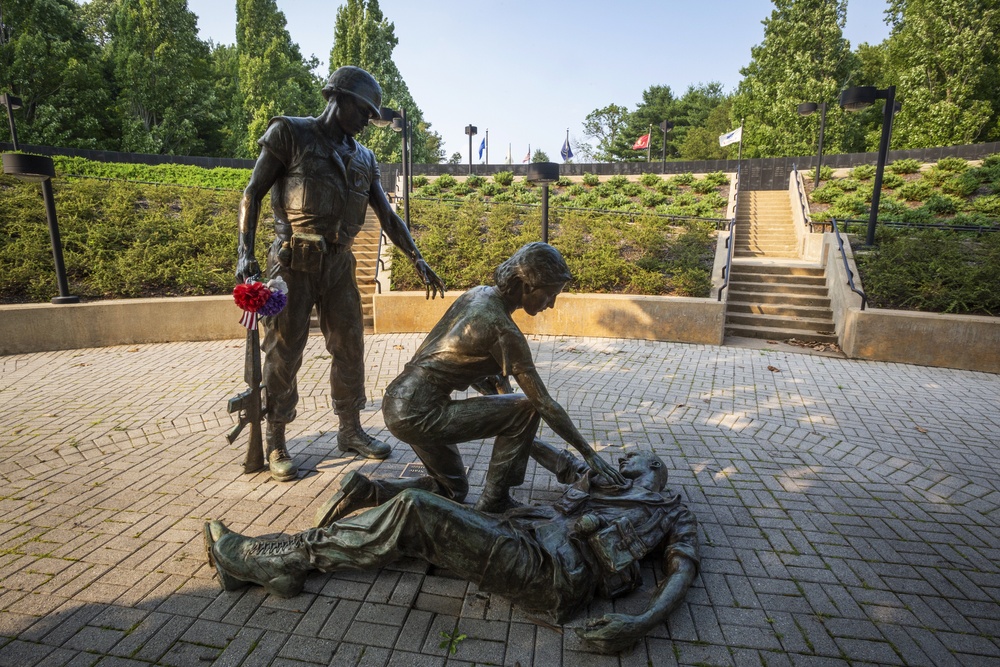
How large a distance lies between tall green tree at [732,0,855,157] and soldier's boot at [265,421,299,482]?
35.5 m

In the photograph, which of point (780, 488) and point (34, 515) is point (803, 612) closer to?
point (780, 488)

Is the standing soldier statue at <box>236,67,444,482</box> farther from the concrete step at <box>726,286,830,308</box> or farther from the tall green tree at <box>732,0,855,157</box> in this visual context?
the tall green tree at <box>732,0,855,157</box>

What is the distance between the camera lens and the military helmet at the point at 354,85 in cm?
354

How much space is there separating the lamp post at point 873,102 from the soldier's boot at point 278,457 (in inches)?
425

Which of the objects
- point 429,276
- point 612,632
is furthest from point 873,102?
point 612,632

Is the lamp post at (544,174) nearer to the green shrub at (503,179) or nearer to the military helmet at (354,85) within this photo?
the military helmet at (354,85)

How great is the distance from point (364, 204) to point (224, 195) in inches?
380

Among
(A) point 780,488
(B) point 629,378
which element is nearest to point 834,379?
(B) point 629,378

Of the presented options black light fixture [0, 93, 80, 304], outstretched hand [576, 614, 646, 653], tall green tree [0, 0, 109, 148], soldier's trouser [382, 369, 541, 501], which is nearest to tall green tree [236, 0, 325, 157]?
tall green tree [0, 0, 109, 148]

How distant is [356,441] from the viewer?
14.6 ft

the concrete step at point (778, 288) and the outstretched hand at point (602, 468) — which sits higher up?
the concrete step at point (778, 288)

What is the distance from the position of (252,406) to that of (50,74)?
3361 cm

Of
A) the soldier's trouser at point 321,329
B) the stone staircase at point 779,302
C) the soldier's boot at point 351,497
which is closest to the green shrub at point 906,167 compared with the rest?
the stone staircase at point 779,302

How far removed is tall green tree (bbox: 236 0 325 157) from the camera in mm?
34500
